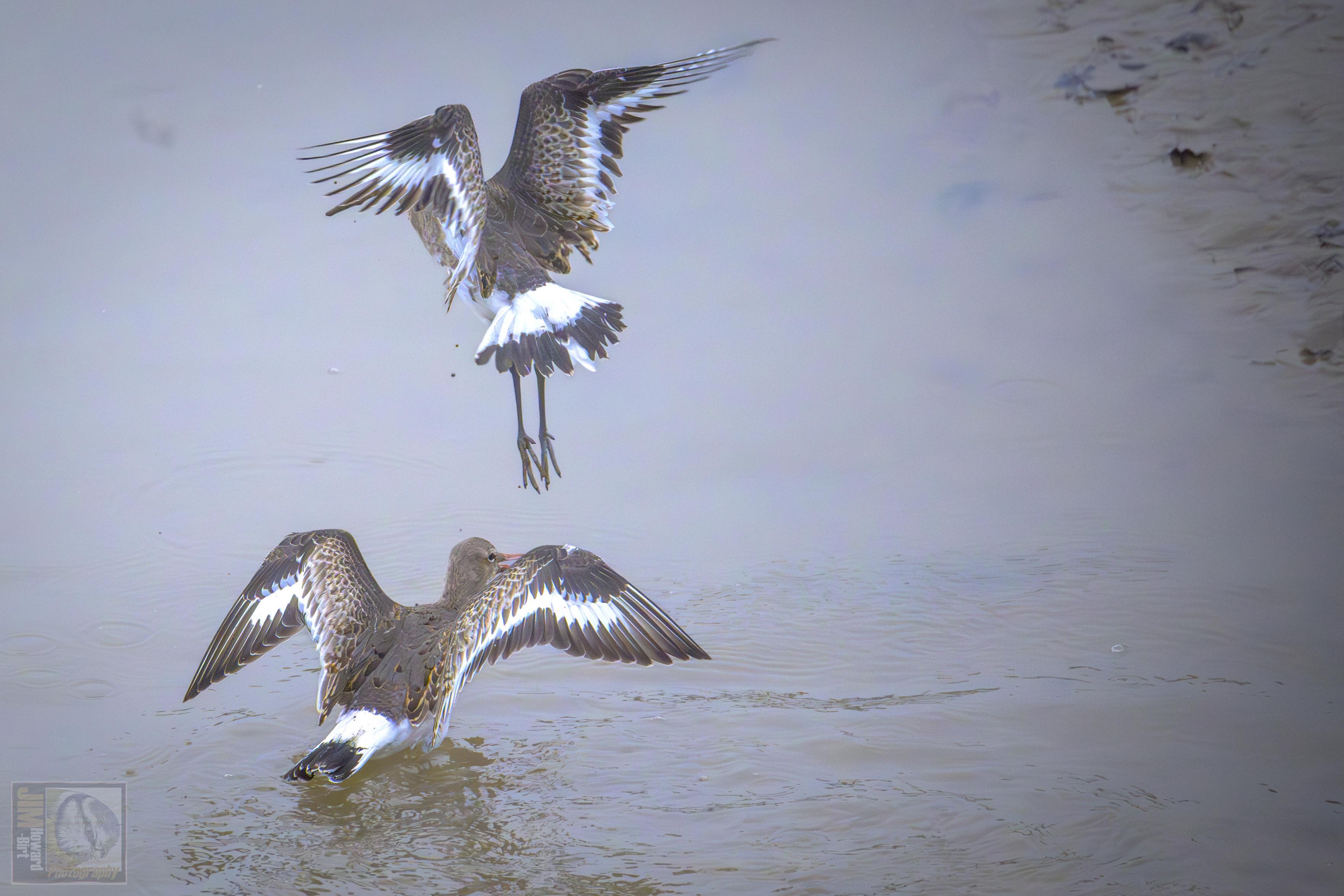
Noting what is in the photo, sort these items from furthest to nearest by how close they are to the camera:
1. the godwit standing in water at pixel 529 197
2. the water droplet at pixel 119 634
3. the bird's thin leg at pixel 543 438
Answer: the water droplet at pixel 119 634 → the bird's thin leg at pixel 543 438 → the godwit standing in water at pixel 529 197

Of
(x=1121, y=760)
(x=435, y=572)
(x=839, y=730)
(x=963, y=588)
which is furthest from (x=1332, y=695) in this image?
(x=435, y=572)

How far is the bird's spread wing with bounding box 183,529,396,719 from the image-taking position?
3742 mm

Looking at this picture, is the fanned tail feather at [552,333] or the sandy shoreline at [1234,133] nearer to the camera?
the fanned tail feather at [552,333]

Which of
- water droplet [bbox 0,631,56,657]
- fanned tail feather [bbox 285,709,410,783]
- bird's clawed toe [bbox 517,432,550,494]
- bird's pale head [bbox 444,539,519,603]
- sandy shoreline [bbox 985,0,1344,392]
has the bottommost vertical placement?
fanned tail feather [bbox 285,709,410,783]

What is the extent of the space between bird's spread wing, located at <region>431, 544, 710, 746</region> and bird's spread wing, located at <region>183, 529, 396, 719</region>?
38cm

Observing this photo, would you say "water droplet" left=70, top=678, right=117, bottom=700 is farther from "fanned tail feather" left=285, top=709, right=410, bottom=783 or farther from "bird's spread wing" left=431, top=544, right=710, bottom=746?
"bird's spread wing" left=431, top=544, right=710, bottom=746

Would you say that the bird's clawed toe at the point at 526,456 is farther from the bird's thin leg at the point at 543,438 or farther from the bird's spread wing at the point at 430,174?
the bird's spread wing at the point at 430,174

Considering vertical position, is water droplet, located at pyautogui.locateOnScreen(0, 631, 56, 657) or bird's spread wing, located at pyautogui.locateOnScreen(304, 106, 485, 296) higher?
bird's spread wing, located at pyautogui.locateOnScreen(304, 106, 485, 296)

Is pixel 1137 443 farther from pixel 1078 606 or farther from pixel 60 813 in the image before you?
pixel 60 813

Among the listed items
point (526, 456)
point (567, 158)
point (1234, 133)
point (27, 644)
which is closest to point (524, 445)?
point (526, 456)

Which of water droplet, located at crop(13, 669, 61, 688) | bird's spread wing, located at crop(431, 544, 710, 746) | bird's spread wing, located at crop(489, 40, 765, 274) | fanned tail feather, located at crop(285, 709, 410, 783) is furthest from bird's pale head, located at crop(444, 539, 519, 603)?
water droplet, located at crop(13, 669, 61, 688)

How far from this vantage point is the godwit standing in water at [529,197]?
3.21m

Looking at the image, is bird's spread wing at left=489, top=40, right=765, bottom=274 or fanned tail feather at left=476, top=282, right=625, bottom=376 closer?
fanned tail feather at left=476, top=282, right=625, bottom=376

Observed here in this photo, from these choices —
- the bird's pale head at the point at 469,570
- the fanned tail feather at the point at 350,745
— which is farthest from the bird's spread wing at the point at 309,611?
the bird's pale head at the point at 469,570
